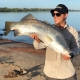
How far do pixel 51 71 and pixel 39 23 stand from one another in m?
0.80

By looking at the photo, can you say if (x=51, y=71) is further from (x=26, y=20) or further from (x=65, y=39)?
(x=26, y=20)

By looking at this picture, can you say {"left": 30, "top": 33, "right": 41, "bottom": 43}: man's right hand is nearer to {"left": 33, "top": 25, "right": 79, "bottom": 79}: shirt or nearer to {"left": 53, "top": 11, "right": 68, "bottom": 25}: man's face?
{"left": 33, "top": 25, "right": 79, "bottom": 79}: shirt

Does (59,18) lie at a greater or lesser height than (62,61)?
greater

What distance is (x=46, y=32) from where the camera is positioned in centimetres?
356

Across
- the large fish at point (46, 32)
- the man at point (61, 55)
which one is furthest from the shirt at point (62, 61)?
the large fish at point (46, 32)

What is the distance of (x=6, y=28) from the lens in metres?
3.80

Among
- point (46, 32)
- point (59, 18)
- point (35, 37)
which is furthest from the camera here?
point (59, 18)

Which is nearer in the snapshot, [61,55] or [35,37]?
[35,37]

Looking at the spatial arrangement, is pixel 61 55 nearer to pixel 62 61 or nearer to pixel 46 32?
pixel 62 61

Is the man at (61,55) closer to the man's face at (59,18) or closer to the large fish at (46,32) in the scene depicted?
the man's face at (59,18)

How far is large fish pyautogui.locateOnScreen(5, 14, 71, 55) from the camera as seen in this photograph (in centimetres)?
352

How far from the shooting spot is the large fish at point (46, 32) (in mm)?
3520

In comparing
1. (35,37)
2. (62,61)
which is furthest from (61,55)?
(35,37)

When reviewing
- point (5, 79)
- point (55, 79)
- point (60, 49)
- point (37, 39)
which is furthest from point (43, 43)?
point (5, 79)
